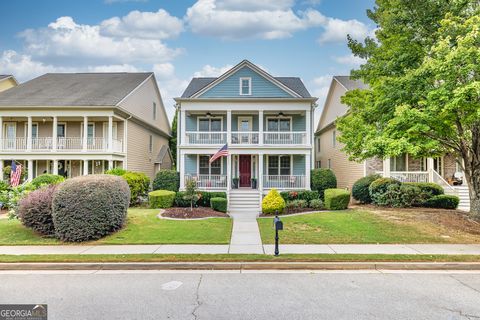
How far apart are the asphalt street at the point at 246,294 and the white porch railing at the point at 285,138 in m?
13.7

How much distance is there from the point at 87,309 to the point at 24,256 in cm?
384

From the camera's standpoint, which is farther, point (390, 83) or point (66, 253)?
point (390, 83)

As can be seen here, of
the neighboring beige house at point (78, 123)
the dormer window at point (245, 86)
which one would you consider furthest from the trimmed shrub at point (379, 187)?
the neighboring beige house at point (78, 123)

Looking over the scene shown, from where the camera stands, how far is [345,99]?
13.6 metres

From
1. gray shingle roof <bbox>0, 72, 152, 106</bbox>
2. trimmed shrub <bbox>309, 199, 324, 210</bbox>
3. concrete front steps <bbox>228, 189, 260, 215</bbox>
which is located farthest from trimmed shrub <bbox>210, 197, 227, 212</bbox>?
gray shingle roof <bbox>0, 72, 152, 106</bbox>

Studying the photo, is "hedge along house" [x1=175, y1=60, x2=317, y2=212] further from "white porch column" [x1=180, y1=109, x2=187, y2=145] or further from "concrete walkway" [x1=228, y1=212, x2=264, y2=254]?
"concrete walkway" [x1=228, y1=212, x2=264, y2=254]

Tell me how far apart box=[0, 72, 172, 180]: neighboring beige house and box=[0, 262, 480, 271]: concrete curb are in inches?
537

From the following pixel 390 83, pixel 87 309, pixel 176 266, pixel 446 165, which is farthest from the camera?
pixel 446 165

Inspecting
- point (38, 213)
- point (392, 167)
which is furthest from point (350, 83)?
point (38, 213)

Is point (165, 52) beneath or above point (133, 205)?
above

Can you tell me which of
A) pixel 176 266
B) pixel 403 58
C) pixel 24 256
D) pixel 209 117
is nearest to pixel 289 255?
pixel 176 266

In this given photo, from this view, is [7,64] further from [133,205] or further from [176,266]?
[176,266]

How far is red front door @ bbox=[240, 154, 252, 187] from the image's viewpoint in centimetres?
2098

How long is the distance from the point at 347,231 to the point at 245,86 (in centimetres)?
1283
